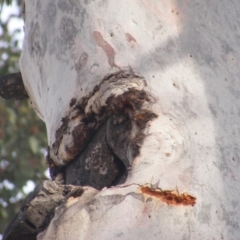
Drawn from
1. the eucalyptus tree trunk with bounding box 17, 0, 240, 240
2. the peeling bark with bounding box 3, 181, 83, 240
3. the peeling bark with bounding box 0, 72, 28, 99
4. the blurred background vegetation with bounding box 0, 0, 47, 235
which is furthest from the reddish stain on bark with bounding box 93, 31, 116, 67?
the blurred background vegetation with bounding box 0, 0, 47, 235

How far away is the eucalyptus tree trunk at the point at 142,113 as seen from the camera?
4.17 feet

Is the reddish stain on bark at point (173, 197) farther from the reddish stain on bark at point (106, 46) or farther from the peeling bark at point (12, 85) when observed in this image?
the peeling bark at point (12, 85)

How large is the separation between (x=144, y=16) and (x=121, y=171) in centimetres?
37

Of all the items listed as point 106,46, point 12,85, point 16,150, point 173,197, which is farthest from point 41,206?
point 16,150

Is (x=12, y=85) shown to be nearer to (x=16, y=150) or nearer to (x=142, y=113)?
(x=142, y=113)

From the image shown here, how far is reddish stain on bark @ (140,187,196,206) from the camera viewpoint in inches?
50.0

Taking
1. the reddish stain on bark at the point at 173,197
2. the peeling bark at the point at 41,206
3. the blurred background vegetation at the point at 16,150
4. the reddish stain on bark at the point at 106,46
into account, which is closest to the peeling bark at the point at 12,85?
the reddish stain on bark at the point at 106,46

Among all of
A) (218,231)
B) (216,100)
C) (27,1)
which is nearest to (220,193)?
(218,231)

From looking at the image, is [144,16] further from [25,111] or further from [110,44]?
[25,111]

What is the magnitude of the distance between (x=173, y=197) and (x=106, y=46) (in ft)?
1.45

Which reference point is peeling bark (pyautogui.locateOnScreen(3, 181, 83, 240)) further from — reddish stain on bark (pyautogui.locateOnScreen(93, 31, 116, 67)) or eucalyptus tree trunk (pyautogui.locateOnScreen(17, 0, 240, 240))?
reddish stain on bark (pyautogui.locateOnScreen(93, 31, 116, 67))

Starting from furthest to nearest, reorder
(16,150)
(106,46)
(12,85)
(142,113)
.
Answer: (16,150) < (12,85) < (106,46) < (142,113)

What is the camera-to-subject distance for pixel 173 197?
1274mm

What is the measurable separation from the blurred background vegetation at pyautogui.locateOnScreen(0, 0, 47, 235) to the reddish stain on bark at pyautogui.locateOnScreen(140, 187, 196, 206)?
320 cm
